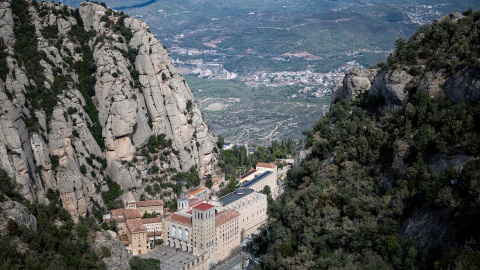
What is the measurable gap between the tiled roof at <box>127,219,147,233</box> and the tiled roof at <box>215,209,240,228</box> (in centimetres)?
792

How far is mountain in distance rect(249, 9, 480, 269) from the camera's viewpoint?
87.0 feet

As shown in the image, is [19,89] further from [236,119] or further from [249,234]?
[236,119]

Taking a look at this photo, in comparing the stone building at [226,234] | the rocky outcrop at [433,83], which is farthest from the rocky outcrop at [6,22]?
the rocky outcrop at [433,83]

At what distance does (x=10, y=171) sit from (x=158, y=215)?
61.0ft

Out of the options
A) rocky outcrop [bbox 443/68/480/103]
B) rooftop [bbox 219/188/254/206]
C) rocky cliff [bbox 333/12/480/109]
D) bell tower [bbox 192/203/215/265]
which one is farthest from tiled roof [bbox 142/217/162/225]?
rocky outcrop [bbox 443/68/480/103]

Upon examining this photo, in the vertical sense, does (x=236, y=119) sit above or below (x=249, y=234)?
below

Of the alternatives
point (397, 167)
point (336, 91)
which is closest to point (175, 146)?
point (336, 91)

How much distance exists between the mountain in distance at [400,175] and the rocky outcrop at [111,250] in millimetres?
10949

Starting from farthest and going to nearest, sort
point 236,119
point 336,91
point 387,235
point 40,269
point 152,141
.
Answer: point 236,119 < point 152,141 < point 336,91 < point 40,269 < point 387,235

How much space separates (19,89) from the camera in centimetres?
5772

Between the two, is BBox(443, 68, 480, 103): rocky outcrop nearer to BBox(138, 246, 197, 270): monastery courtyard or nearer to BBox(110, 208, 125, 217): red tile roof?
BBox(138, 246, 197, 270): monastery courtyard

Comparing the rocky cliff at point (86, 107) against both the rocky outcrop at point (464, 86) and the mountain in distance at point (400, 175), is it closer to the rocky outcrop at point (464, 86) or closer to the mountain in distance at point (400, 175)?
the mountain in distance at point (400, 175)

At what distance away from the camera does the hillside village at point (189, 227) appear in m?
55.7

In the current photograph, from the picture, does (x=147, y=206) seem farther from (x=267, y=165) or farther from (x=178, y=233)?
(x=267, y=165)
